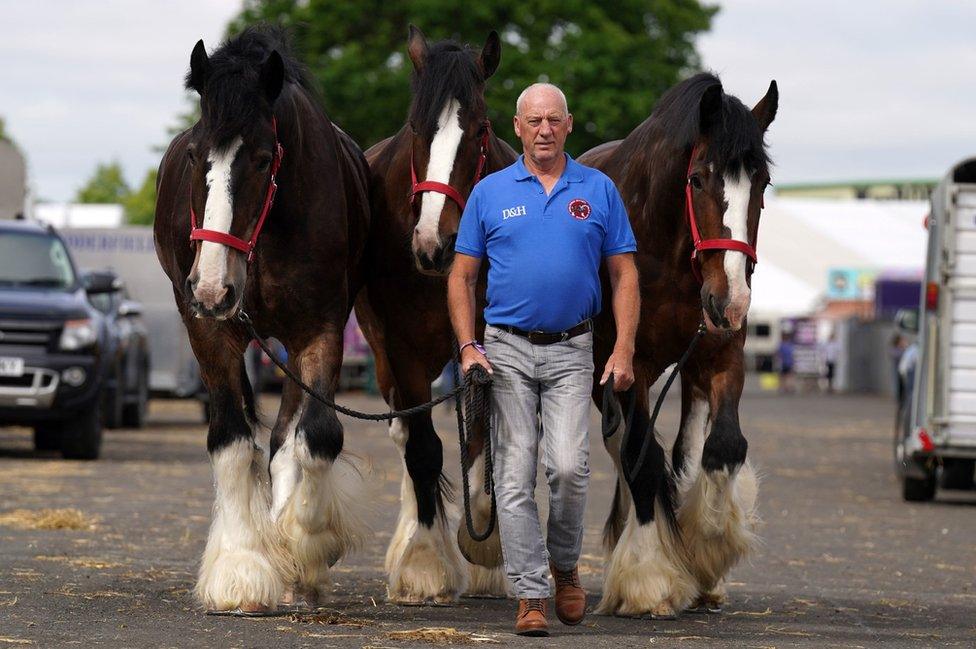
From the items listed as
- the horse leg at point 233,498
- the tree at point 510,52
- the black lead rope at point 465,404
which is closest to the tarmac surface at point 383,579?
the horse leg at point 233,498

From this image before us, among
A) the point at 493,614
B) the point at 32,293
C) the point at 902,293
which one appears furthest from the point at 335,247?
the point at 902,293

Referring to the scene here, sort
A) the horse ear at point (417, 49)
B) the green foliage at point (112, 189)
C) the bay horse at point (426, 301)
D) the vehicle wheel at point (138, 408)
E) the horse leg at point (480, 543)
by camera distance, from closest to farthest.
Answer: the bay horse at point (426, 301) < the horse ear at point (417, 49) < the horse leg at point (480, 543) < the vehicle wheel at point (138, 408) < the green foliage at point (112, 189)

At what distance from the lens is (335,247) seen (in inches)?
338

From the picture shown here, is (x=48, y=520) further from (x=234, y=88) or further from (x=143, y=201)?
(x=143, y=201)

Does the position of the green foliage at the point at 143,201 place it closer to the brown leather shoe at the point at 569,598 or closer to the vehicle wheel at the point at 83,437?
the vehicle wheel at the point at 83,437

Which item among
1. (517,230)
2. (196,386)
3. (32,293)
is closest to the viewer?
(517,230)

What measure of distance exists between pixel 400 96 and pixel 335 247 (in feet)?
120

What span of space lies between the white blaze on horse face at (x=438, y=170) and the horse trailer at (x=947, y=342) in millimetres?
8098

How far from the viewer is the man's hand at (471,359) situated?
25.3 feet

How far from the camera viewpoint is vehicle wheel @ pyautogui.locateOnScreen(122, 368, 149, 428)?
25.3 meters

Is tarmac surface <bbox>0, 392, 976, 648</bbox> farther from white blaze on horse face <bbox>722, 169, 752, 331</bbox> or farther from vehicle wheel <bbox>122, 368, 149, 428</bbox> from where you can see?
vehicle wheel <bbox>122, 368, 149, 428</bbox>

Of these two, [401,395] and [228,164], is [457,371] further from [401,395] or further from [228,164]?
[228,164]

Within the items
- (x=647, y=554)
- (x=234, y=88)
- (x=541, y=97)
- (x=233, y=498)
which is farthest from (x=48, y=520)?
(x=541, y=97)

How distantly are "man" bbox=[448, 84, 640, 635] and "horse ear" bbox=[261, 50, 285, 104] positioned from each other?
1040 mm
